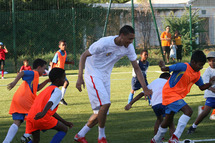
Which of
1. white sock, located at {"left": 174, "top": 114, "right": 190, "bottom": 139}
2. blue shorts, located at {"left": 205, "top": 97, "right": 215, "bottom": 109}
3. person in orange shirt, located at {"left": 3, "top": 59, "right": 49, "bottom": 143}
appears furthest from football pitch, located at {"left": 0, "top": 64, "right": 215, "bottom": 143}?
white sock, located at {"left": 174, "top": 114, "right": 190, "bottom": 139}

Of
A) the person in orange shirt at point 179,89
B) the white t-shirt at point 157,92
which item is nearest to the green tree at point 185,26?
the white t-shirt at point 157,92

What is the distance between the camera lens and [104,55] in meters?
6.12

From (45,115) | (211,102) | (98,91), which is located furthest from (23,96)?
(211,102)

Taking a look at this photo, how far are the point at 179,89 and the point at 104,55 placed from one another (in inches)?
49.6

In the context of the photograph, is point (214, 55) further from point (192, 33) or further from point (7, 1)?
point (7, 1)

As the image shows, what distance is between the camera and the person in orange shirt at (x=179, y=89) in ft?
19.3

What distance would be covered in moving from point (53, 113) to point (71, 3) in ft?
75.6

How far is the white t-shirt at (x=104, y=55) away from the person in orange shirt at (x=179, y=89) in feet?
2.11

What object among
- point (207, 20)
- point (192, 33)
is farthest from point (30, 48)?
point (207, 20)

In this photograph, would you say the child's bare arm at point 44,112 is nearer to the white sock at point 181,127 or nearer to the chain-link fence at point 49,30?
the white sock at point 181,127

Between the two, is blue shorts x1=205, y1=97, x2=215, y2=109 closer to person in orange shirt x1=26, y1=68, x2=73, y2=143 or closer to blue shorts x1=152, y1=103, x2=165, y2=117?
blue shorts x1=152, y1=103, x2=165, y2=117

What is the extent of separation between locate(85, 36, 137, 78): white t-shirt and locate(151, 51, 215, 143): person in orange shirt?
643 millimetres

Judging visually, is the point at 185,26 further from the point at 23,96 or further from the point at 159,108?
the point at 23,96

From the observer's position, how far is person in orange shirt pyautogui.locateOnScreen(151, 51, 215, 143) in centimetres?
589
